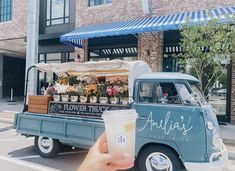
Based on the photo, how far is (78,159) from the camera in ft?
23.4

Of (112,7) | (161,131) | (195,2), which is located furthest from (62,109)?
(112,7)

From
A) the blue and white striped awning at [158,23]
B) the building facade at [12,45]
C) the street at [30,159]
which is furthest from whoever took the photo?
the building facade at [12,45]

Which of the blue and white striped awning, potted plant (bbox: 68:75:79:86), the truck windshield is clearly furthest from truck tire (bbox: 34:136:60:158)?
the blue and white striped awning

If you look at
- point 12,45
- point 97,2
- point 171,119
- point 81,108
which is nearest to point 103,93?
point 81,108

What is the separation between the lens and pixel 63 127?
22.2 ft

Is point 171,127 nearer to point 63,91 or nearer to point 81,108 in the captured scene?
point 81,108

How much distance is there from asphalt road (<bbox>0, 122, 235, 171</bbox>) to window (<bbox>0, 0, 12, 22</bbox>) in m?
14.5

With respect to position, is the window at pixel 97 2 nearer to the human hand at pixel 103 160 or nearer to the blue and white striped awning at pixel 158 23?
the blue and white striped awning at pixel 158 23

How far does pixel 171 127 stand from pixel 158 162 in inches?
28.9

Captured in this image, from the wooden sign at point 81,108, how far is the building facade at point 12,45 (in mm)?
13313

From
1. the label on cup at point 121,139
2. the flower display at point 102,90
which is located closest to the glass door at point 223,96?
the flower display at point 102,90

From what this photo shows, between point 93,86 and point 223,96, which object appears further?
point 223,96

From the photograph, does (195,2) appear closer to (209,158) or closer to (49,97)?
(49,97)

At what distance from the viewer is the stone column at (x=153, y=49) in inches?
545
